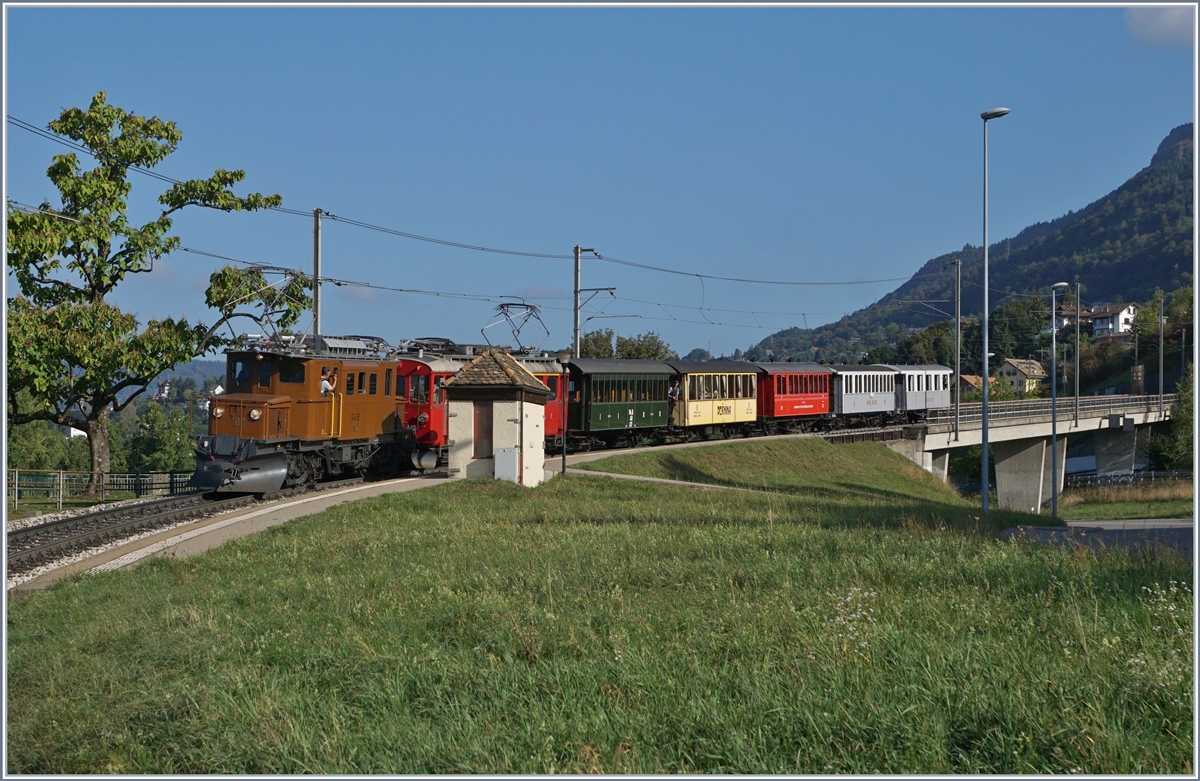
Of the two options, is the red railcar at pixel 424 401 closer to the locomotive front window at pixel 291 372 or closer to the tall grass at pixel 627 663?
the locomotive front window at pixel 291 372

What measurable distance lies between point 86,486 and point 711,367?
24585mm

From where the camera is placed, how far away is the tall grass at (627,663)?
5.31 meters

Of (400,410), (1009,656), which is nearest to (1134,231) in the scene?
(400,410)

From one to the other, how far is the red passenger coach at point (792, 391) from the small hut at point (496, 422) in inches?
876

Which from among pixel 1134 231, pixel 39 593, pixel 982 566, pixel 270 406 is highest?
pixel 1134 231

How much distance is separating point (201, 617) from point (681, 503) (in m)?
11.6

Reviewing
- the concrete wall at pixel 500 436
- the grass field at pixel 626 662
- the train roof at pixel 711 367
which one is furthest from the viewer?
the train roof at pixel 711 367

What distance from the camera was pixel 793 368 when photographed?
46.8 m

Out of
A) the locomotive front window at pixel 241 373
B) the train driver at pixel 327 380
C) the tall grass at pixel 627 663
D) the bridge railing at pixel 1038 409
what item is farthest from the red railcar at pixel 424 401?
the bridge railing at pixel 1038 409

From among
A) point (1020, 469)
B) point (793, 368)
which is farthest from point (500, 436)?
point (1020, 469)

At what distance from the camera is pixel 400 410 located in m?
27.4

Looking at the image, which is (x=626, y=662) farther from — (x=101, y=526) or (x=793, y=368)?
(x=793, y=368)

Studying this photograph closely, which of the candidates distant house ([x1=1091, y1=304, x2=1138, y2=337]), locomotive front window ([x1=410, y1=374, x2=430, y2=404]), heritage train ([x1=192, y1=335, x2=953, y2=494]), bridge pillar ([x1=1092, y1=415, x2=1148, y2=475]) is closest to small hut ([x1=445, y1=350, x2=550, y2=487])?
heritage train ([x1=192, y1=335, x2=953, y2=494])

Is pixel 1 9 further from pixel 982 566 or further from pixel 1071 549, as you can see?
pixel 1071 549
